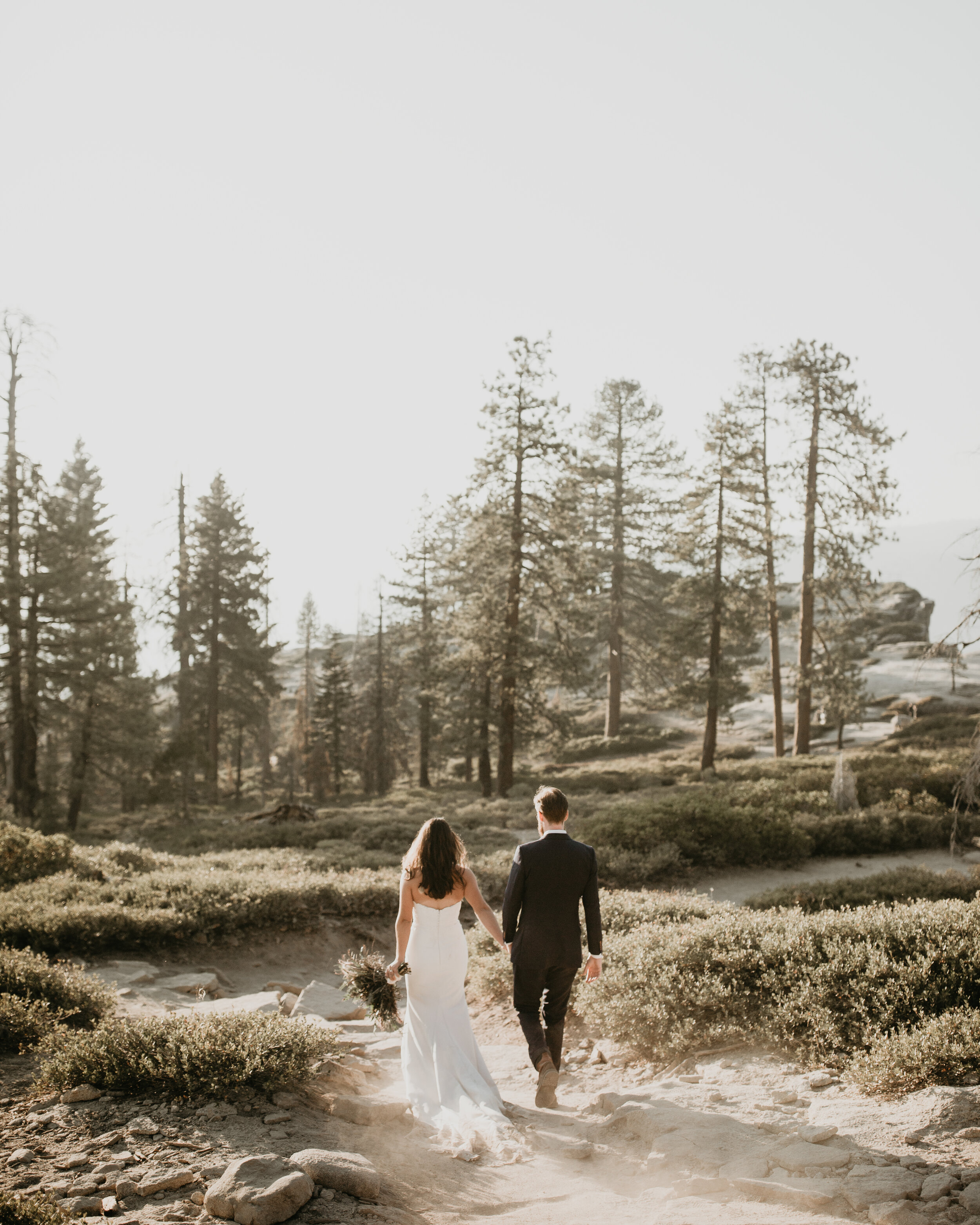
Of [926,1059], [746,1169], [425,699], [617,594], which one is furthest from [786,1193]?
[617,594]

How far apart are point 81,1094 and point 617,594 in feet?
114

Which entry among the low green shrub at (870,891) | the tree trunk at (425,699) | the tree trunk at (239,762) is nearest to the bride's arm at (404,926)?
the low green shrub at (870,891)

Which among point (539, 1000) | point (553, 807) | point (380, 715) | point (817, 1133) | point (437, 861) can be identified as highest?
point (553, 807)

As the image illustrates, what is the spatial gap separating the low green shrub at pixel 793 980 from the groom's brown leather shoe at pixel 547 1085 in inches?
41.8

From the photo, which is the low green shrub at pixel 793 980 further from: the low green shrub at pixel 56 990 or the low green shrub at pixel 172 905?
the low green shrub at pixel 172 905

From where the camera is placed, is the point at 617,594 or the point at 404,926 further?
the point at 617,594

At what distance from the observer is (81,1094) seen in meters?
4.86

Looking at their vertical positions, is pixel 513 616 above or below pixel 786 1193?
above

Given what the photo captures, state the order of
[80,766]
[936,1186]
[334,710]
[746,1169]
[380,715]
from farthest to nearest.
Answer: [380,715] < [334,710] < [80,766] < [746,1169] < [936,1186]

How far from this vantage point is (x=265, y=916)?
11070 mm

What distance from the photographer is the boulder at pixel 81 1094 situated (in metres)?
4.85

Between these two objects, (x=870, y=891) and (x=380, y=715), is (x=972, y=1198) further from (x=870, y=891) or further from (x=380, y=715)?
(x=380, y=715)

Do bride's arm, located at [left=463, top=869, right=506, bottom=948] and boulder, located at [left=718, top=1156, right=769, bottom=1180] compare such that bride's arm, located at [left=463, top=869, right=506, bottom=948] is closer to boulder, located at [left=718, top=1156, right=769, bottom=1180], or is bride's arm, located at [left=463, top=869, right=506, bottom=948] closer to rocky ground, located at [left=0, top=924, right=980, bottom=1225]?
rocky ground, located at [left=0, top=924, right=980, bottom=1225]

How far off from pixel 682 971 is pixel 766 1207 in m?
2.90
